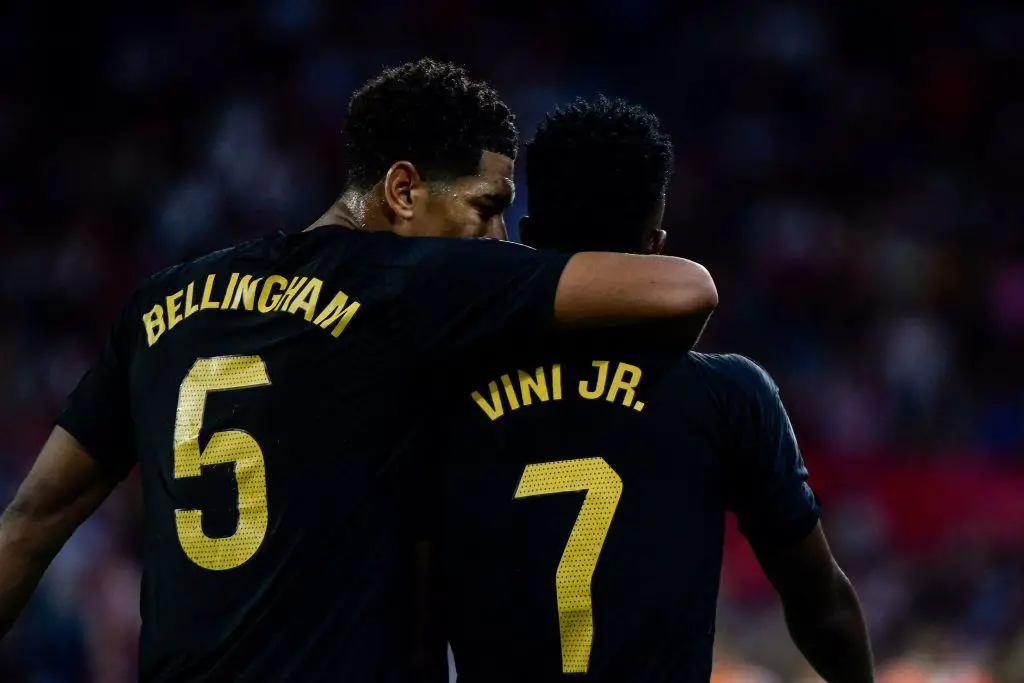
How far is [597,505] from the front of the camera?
8.33ft

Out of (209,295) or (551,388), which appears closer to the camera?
(551,388)

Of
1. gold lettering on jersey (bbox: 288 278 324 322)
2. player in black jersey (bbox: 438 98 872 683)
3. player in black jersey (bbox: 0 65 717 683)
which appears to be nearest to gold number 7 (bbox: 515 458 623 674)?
player in black jersey (bbox: 438 98 872 683)

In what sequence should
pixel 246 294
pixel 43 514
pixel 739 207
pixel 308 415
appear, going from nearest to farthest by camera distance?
1. pixel 308 415
2. pixel 246 294
3. pixel 43 514
4. pixel 739 207

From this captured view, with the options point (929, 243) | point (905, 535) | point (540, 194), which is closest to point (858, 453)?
point (905, 535)

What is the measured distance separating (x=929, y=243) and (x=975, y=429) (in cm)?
174

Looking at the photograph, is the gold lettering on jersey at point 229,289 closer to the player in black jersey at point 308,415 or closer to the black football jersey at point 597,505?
the player in black jersey at point 308,415

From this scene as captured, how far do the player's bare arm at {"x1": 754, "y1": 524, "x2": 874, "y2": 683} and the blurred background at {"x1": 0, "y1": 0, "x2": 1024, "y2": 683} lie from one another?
12.8ft

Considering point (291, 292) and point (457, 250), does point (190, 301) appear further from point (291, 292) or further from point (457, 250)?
point (457, 250)

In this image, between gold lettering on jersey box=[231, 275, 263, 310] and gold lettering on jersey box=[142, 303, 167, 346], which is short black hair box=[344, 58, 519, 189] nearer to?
gold lettering on jersey box=[231, 275, 263, 310]

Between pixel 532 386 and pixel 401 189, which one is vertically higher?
pixel 401 189

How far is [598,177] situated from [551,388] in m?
0.40

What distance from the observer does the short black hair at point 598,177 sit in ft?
8.86

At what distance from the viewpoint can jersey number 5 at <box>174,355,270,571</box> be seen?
2.59 m

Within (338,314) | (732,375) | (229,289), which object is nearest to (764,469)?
(732,375)
